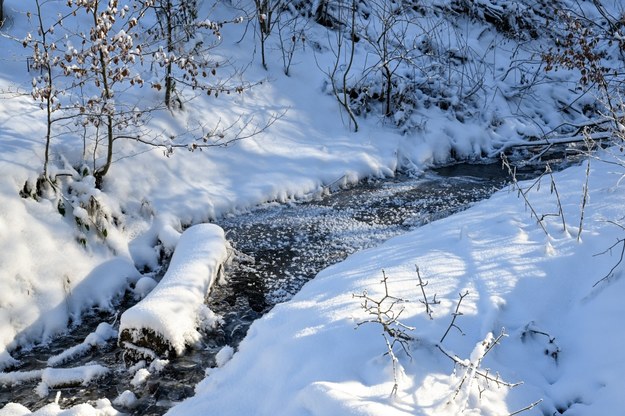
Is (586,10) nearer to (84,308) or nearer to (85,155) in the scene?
(85,155)

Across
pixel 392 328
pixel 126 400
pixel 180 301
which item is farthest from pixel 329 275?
pixel 126 400

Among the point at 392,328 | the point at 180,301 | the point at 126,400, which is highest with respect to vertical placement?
the point at 392,328

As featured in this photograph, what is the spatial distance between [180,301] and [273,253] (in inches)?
79.8

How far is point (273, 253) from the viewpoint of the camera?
7.45 metres

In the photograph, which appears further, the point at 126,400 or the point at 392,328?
the point at 126,400

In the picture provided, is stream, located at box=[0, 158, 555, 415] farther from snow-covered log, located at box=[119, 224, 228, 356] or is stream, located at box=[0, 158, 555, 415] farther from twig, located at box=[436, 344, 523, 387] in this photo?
twig, located at box=[436, 344, 523, 387]

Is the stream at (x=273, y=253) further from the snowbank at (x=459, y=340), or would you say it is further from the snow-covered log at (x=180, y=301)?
the snowbank at (x=459, y=340)

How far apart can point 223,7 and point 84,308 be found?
8.56 meters

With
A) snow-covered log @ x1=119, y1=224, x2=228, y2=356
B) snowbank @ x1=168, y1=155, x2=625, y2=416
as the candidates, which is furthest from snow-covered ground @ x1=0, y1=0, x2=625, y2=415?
snow-covered log @ x1=119, y1=224, x2=228, y2=356

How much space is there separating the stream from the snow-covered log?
6.6 inches

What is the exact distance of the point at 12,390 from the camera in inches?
189

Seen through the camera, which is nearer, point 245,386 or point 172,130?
point 245,386

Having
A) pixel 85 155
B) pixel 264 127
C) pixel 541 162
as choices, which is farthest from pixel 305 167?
pixel 541 162

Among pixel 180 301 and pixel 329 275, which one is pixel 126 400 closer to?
pixel 180 301
